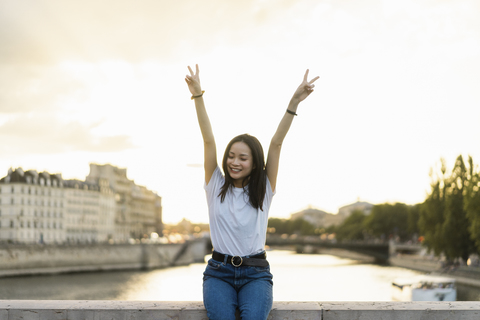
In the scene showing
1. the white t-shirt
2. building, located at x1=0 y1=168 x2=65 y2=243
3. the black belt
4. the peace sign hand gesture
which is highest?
building, located at x1=0 y1=168 x2=65 y2=243

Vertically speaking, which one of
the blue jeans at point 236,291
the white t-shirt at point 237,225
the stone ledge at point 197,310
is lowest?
the stone ledge at point 197,310

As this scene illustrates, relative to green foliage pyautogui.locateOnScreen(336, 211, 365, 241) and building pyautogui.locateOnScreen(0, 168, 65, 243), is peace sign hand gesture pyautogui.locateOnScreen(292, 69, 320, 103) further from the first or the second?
green foliage pyautogui.locateOnScreen(336, 211, 365, 241)

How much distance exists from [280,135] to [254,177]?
44 centimetres

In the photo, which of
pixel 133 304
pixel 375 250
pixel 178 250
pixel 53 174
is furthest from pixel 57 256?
pixel 133 304

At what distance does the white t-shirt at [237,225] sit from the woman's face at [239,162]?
16cm

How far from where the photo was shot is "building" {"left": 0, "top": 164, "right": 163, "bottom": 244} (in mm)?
85312

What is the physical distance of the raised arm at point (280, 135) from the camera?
5094mm

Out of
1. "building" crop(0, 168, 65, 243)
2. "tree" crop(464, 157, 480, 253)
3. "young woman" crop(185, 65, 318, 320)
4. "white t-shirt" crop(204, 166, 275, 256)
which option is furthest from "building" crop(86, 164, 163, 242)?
"white t-shirt" crop(204, 166, 275, 256)

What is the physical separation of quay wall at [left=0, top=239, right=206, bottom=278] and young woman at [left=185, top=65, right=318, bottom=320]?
184ft

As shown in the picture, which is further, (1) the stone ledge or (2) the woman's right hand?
(2) the woman's right hand

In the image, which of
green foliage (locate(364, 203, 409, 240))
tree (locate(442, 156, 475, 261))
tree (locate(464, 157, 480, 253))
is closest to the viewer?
tree (locate(464, 157, 480, 253))

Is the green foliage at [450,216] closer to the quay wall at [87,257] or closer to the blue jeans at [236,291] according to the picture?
the quay wall at [87,257]

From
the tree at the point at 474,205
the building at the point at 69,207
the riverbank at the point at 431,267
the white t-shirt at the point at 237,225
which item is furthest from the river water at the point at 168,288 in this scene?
the white t-shirt at the point at 237,225

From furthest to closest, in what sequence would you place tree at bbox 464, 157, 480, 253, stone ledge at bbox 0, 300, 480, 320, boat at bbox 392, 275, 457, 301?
tree at bbox 464, 157, 480, 253 → boat at bbox 392, 275, 457, 301 → stone ledge at bbox 0, 300, 480, 320
